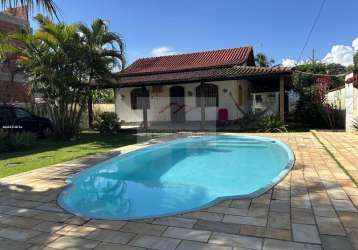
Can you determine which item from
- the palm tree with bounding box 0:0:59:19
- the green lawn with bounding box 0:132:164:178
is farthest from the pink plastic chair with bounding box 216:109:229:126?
the palm tree with bounding box 0:0:59:19

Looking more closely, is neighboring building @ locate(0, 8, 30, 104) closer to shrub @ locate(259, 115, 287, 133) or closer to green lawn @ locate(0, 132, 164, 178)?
green lawn @ locate(0, 132, 164, 178)

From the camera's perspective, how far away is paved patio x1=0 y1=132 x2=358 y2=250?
361 centimetres

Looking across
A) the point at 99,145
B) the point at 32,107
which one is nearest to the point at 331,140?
the point at 99,145

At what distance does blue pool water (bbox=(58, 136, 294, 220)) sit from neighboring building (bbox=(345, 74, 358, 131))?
3609 mm

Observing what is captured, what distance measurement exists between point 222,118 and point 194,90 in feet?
9.58

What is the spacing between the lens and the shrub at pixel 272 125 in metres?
15.6

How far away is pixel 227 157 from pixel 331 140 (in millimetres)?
3592

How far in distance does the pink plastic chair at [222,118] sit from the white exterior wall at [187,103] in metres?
0.56

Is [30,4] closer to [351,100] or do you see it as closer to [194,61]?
[351,100]

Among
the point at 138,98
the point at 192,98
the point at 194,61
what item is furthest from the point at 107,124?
the point at 194,61

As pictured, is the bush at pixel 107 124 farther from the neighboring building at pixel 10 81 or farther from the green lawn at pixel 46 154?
the neighboring building at pixel 10 81

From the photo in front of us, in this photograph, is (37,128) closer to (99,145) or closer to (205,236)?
(99,145)

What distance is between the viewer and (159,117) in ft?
69.7

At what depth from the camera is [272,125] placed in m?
15.6
